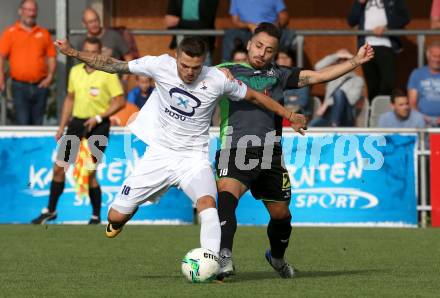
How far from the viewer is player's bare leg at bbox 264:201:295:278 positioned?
9367 mm

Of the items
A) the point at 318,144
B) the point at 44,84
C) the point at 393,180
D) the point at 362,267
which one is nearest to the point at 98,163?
the point at 44,84

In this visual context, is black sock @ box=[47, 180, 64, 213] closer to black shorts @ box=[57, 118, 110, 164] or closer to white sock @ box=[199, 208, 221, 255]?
black shorts @ box=[57, 118, 110, 164]

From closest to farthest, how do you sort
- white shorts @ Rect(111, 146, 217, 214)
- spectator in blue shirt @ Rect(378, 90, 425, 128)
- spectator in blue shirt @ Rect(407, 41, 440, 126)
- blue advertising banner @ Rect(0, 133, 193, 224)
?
white shorts @ Rect(111, 146, 217, 214)
blue advertising banner @ Rect(0, 133, 193, 224)
spectator in blue shirt @ Rect(378, 90, 425, 128)
spectator in blue shirt @ Rect(407, 41, 440, 126)

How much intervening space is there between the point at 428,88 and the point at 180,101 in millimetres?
7914

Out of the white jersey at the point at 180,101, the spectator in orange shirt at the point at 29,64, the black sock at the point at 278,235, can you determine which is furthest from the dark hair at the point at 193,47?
the spectator in orange shirt at the point at 29,64

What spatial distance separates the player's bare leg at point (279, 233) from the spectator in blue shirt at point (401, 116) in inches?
259

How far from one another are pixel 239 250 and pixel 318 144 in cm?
373

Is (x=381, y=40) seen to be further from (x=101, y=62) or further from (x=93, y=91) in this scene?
Answer: (x=101, y=62)

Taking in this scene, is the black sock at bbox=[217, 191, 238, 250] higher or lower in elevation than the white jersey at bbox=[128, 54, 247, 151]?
lower

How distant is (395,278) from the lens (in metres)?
9.19

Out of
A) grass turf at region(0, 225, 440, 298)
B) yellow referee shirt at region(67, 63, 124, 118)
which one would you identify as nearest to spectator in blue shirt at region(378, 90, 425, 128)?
grass turf at region(0, 225, 440, 298)

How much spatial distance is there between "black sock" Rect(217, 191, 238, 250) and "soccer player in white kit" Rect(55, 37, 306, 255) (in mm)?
132

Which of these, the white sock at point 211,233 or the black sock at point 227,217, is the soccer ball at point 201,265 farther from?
the black sock at point 227,217

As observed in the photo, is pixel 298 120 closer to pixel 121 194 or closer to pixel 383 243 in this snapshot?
pixel 121 194
